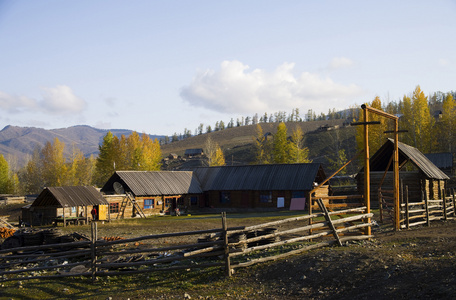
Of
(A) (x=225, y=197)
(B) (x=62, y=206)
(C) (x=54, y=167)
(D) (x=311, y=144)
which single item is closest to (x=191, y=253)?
(B) (x=62, y=206)

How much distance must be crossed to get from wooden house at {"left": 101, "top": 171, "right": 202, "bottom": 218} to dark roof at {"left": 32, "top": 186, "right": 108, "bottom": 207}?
1.82 m

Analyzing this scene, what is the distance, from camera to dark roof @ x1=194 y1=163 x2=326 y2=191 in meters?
43.5

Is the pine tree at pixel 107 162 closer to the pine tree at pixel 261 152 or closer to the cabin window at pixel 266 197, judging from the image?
the pine tree at pixel 261 152

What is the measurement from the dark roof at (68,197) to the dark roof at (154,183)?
493 centimetres

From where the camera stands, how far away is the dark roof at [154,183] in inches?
1671

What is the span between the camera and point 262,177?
46219 mm

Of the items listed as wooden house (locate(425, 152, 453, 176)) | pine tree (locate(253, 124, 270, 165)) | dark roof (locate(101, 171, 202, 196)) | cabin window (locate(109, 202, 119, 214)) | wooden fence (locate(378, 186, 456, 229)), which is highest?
pine tree (locate(253, 124, 270, 165))

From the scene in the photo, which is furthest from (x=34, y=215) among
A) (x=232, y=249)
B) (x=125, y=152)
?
(x=125, y=152)

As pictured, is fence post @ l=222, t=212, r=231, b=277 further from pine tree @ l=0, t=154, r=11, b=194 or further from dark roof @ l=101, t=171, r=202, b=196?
pine tree @ l=0, t=154, r=11, b=194

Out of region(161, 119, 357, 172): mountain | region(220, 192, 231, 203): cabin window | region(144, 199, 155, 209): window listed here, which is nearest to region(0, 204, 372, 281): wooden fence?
region(144, 199, 155, 209): window

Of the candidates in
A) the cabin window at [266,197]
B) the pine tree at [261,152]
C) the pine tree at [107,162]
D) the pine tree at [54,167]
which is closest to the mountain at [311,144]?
the pine tree at [261,152]

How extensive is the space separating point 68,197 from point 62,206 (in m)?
1.66

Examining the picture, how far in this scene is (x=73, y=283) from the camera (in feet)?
44.7

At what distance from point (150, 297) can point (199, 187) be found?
121ft
